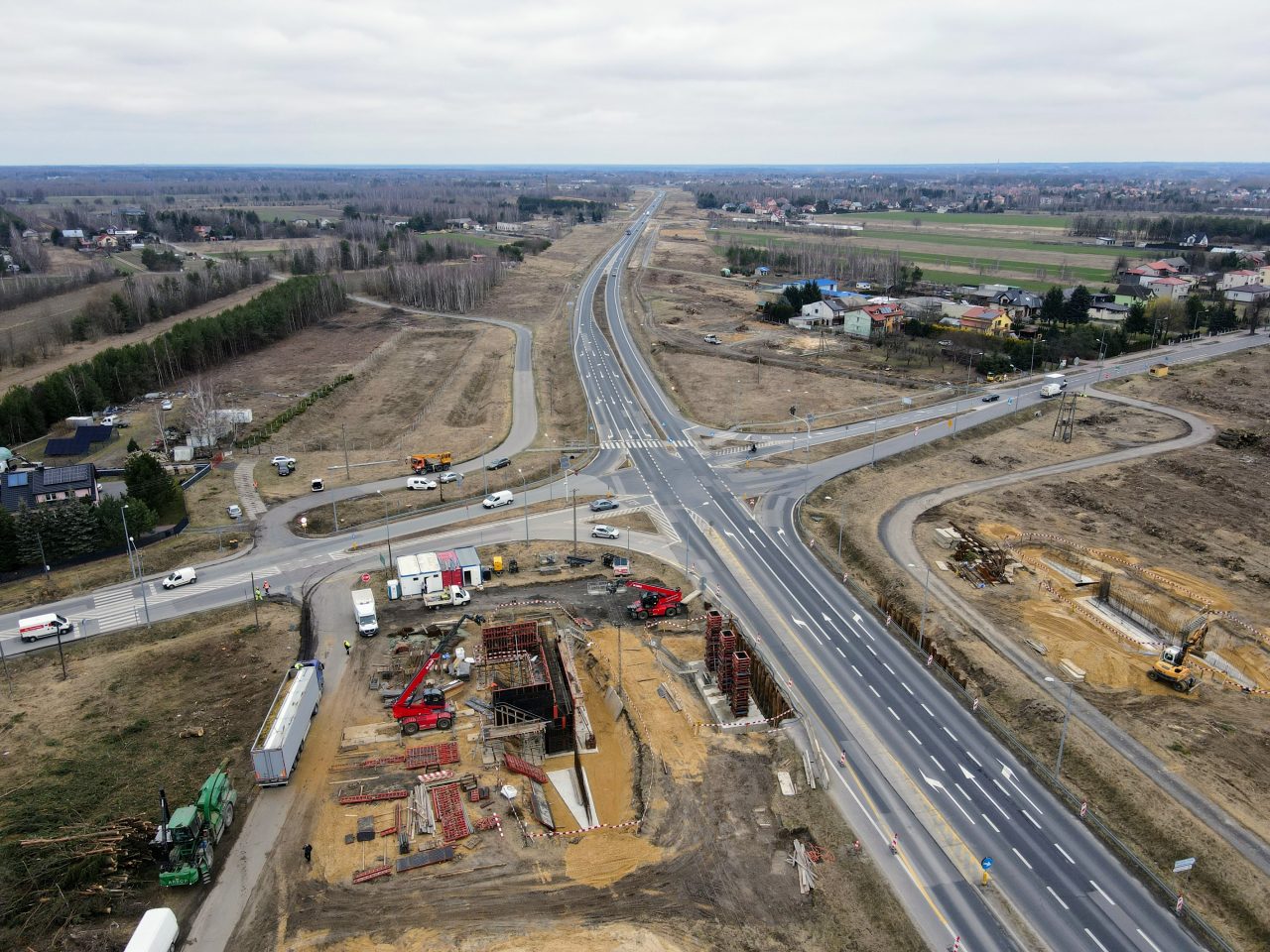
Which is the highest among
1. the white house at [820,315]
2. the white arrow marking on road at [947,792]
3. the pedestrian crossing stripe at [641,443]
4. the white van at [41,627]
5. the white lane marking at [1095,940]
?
the white house at [820,315]

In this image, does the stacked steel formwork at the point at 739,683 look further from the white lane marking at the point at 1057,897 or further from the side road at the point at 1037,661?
the side road at the point at 1037,661

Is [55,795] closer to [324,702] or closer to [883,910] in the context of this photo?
[324,702]

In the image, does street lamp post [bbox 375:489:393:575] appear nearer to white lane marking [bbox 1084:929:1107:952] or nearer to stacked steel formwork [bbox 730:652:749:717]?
stacked steel formwork [bbox 730:652:749:717]

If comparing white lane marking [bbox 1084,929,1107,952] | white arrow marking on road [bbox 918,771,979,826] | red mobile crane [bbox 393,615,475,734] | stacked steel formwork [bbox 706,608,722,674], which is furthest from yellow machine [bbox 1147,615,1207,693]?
red mobile crane [bbox 393,615,475,734]

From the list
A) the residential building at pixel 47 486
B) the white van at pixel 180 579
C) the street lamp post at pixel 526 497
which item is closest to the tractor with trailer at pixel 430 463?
the street lamp post at pixel 526 497

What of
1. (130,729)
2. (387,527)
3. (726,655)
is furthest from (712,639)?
(130,729)

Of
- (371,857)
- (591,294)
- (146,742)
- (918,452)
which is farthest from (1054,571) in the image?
(591,294)
